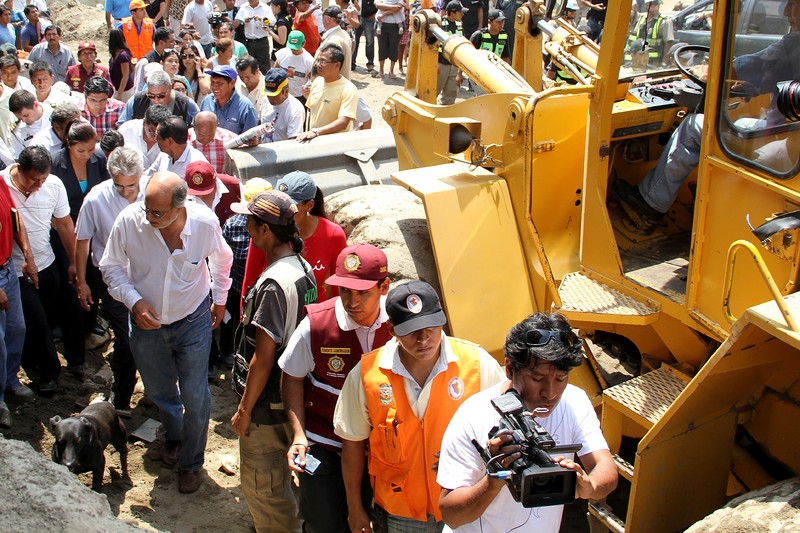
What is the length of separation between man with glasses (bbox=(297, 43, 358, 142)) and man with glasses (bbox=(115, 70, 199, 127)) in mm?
1127

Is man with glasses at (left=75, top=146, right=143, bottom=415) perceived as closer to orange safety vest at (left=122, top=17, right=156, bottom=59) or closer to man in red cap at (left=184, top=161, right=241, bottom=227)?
man in red cap at (left=184, top=161, right=241, bottom=227)

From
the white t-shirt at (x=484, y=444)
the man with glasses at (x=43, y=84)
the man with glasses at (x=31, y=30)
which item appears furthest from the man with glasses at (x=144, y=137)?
the man with glasses at (x=31, y=30)

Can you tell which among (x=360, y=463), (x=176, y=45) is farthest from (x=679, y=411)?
(x=176, y=45)

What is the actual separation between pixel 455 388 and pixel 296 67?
27.5 feet

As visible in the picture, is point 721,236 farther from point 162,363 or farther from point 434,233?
point 162,363

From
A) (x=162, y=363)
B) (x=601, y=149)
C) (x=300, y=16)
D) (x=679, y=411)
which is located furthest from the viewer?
(x=300, y=16)

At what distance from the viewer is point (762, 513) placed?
2883 millimetres

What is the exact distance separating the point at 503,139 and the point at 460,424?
230cm

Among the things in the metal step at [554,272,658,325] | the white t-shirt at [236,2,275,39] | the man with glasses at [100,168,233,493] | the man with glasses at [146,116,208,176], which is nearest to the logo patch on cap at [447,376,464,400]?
the metal step at [554,272,658,325]

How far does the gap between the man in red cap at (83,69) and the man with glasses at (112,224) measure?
503 cm

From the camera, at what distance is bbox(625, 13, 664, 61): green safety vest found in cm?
449

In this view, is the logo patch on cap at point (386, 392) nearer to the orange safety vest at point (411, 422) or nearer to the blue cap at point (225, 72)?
the orange safety vest at point (411, 422)

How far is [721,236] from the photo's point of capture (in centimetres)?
350

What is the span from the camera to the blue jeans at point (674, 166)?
3955 millimetres
